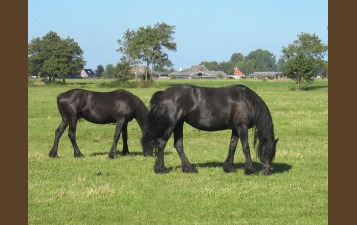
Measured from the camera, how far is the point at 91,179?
40.7 feet

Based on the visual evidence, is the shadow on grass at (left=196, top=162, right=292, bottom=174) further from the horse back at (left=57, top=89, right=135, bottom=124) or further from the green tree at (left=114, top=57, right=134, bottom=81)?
the green tree at (left=114, top=57, right=134, bottom=81)

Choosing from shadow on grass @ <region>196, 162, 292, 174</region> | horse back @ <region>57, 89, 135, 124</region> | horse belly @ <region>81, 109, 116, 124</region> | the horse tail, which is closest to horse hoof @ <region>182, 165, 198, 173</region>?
the horse tail

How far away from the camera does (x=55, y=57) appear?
127m

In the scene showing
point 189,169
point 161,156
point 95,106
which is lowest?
point 189,169

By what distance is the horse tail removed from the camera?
1305 centimetres

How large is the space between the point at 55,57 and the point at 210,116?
11768 centimetres

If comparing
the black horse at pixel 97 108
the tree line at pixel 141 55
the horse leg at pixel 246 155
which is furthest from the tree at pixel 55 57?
the horse leg at pixel 246 155

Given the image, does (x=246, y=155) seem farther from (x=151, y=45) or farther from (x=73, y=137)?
(x=151, y=45)

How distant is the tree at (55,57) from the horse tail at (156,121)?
108m

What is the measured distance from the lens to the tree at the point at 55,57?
12288 cm

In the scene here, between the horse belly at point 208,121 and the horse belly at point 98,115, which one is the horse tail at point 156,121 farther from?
the horse belly at point 98,115

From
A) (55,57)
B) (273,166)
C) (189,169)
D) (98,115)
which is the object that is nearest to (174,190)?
(189,169)

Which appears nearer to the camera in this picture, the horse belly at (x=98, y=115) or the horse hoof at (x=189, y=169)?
the horse hoof at (x=189, y=169)

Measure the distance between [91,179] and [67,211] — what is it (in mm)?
2991
